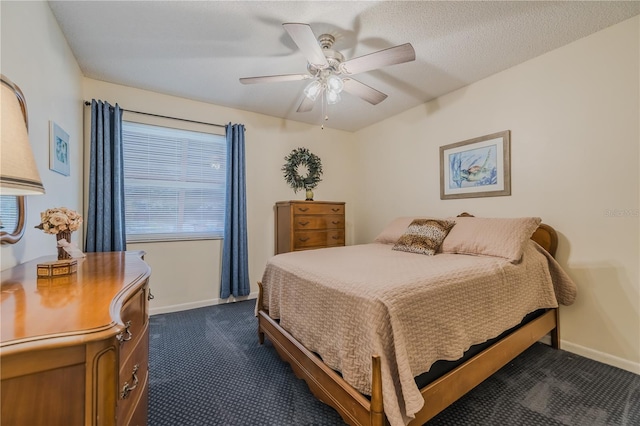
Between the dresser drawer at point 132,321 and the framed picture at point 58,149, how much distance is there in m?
1.33

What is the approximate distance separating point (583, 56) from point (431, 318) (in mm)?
2476

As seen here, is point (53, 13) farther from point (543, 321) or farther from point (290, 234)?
point (543, 321)

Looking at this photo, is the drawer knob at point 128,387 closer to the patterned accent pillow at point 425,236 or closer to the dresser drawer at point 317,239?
the patterned accent pillow at point 425,236

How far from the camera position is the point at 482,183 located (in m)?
2.81

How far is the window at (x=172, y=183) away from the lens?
3021 millimetres

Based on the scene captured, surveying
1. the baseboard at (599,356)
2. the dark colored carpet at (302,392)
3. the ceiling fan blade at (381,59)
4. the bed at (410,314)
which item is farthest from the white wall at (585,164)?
the ceiling fan blade at (381,59)

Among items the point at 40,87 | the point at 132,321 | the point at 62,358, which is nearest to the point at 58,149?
the point at 40,87

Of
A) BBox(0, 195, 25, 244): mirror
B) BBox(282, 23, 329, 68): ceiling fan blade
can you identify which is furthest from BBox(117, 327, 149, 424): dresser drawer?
BBox(282, 23, 329, 68): ceiling fan blade

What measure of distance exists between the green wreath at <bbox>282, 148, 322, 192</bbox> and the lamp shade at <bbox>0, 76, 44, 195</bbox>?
10.1ft

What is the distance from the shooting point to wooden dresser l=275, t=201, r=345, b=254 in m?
3.43

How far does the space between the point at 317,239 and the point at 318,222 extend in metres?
0.22

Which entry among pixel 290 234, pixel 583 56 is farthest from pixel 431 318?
pixel 583 56

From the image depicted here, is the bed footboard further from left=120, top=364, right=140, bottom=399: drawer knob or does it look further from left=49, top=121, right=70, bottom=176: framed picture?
left=49, top=121, right=70, bottom=176: framed picture

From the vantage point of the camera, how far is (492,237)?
7.11 ft
